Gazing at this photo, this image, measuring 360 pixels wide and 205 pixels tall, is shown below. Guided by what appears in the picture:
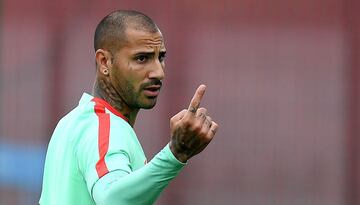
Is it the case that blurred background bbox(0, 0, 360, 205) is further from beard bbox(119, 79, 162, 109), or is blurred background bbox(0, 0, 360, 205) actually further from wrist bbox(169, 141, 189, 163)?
wrist bbox(169, 141, 189, 163)

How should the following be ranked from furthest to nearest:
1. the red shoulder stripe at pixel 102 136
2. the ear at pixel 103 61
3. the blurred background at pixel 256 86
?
the blurred background at pixel 256 86 < the ear at pixel 103 61 < the red shoulder stripe at pixel 102 136

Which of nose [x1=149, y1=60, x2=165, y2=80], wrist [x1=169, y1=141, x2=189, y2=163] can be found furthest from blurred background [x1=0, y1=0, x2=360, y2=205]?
wrist [x1=169, y1=141, x2=189, y2=163]

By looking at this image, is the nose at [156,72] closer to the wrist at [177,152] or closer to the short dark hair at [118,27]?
the short dark hair at [118,27]

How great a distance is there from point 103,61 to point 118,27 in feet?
0.44

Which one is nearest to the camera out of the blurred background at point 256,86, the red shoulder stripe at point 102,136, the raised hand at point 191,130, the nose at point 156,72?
the raised hand at point 191,130

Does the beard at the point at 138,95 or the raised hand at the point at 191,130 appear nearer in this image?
the raised hand at the point at 191,130

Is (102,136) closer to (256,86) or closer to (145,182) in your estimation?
(145,182)

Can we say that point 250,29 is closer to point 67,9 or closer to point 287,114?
point 287,114

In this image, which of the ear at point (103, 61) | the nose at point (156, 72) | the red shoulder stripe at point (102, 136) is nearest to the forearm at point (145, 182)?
the red shoulder stripe at point (102, 136)

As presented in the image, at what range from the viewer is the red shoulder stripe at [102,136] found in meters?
2.56

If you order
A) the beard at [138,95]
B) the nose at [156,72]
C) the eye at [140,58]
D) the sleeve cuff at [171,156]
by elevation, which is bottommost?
the sleeve cuff at [171,156]

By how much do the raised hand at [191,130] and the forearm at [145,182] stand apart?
32mm

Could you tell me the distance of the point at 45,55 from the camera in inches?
235

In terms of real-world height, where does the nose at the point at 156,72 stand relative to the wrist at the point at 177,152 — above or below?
above
